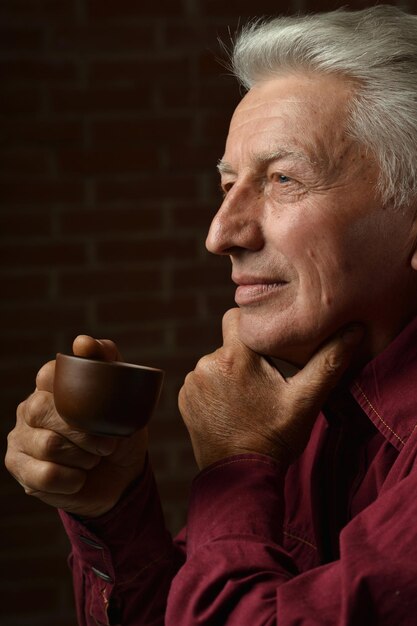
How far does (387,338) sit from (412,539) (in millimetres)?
452

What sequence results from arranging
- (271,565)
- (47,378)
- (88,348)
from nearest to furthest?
(271,565) < (88,348) < (47,378)

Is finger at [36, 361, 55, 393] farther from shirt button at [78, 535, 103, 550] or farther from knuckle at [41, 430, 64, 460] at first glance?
shirt button at [78, 535, 103, 550]

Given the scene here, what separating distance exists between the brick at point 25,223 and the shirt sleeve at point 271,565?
1831 millimetres

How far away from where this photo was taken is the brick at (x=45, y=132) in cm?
305

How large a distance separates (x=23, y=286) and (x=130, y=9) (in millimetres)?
948

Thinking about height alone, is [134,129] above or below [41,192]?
above

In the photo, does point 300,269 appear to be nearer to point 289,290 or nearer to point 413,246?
point 289,290

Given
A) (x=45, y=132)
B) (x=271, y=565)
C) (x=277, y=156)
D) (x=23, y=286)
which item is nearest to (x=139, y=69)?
(x=45, y=132)

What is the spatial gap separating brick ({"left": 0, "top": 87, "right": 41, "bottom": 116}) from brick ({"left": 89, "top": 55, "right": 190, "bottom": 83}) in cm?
19

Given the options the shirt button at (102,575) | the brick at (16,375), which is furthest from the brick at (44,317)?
the shirt button at (102,575)

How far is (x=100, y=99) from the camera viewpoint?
3.05 meters

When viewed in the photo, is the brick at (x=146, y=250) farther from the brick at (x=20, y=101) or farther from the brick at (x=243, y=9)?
the brick at (x=243, y=9)

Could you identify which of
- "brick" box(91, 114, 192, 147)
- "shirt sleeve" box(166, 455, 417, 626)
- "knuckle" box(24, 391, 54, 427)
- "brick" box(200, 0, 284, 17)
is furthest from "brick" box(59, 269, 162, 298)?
"shirt sleeve" box(166, 455, 417, 626)

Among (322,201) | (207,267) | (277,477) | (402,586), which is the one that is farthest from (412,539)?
(207,267)
